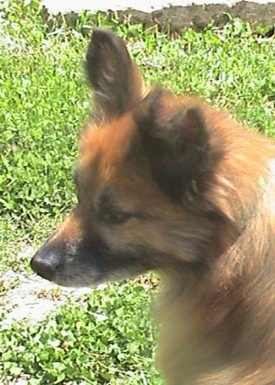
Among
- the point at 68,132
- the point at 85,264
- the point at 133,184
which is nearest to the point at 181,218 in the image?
the point at 133,184

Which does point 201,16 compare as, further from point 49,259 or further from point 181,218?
point 181,218

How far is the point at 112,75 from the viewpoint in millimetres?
3434

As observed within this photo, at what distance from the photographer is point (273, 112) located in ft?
19.5

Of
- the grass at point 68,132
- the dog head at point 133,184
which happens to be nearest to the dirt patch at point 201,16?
the grass at point 68,132

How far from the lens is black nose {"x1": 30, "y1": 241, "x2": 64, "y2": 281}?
3398 millimetres

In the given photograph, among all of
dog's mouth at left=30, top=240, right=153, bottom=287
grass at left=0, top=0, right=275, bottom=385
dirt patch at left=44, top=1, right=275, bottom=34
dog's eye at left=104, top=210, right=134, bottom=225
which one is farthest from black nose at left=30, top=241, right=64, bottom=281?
dirt patch at left=44, top=1, right=275, bottom=34

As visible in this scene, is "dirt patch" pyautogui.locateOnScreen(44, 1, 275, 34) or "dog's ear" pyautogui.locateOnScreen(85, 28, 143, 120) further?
"dirt patch" pyautogui.locateOnScreen(44, 1, 275, 34)

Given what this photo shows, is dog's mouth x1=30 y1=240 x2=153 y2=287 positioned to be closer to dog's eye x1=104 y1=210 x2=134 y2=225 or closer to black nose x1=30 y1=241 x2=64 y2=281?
black nose x1=30 y1=241 x2=64 y2=281

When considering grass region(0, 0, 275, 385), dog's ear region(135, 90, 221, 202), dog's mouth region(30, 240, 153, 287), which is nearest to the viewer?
dog's ear region(135, 90, 221, 202)

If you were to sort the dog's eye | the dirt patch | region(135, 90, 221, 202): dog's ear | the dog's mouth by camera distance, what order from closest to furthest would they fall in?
1. region(135, 90, 221, 202): dog's ear
2. the dog's eye
3. the dog's mouth
4. the dirt patch

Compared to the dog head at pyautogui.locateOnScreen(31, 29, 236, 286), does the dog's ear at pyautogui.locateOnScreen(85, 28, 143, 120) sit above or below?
above

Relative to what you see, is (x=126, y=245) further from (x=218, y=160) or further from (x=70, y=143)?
(x=70, y=143)

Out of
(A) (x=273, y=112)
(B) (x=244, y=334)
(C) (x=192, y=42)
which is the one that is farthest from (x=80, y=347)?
(C) (x=192, y=42)

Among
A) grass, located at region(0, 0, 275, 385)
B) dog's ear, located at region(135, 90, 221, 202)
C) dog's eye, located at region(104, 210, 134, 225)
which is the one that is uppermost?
dog's ear, located at region(135, 90, 221, 202)
